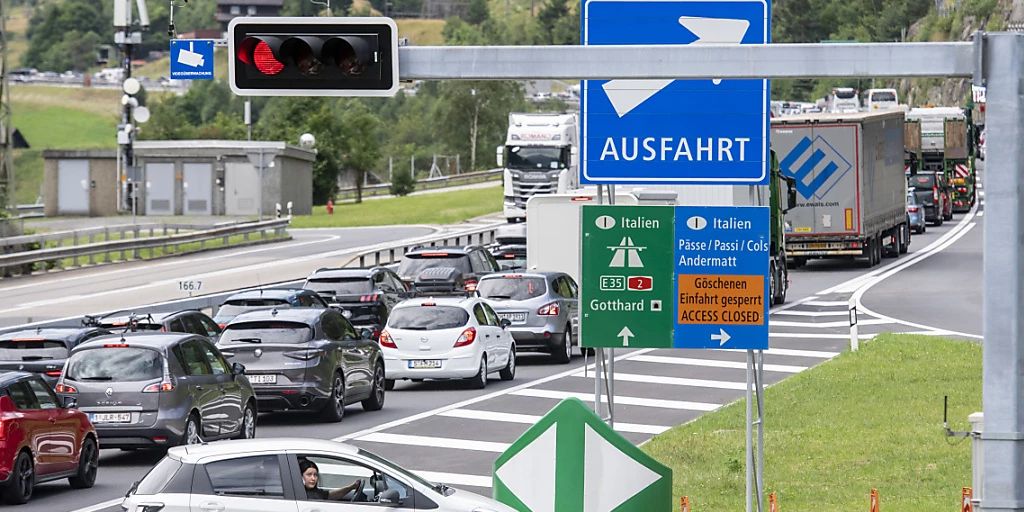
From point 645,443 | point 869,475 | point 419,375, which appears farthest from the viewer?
point 419,375

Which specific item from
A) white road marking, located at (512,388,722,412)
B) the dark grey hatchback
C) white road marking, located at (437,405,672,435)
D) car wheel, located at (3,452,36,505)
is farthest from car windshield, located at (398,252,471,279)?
car wheel, located at (3,452,36,505)

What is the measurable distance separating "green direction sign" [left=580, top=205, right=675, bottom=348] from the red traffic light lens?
254 centimetres

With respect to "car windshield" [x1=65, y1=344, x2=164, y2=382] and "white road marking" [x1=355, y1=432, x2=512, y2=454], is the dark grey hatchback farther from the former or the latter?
"car windshield" [x1=65, y1=344, x2=164, y2=382]

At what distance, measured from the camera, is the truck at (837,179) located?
47.7 meters

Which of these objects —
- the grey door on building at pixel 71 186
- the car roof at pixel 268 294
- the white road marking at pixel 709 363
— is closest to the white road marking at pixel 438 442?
the car roof at pixel 268 294

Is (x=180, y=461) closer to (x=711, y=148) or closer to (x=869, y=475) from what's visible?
(x=711, y=148)

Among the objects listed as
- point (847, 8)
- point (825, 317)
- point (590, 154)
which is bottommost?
point (825, 317)

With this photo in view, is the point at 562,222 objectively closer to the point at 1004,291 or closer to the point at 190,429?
the point at 190,429

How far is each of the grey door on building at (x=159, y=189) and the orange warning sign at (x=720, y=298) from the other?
244ft

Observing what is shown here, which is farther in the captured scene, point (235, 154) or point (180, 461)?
point (235, 154)

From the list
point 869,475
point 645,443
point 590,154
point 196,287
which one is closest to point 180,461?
point 590,154

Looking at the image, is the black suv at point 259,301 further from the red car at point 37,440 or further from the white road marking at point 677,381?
the red car at point 37,440

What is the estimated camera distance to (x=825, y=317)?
39.3 m

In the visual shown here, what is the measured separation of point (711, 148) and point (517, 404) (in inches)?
555
